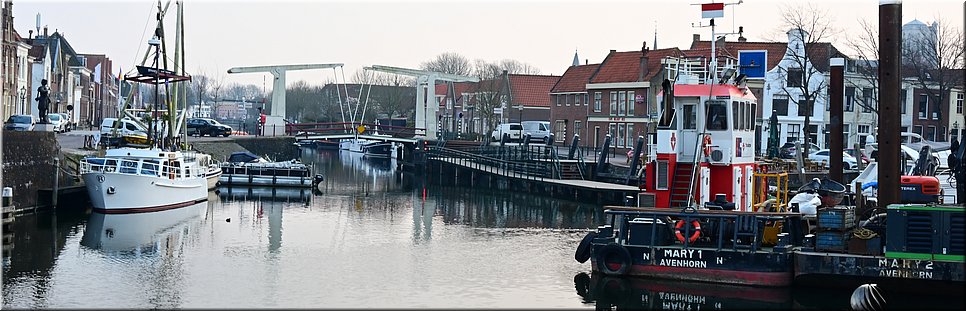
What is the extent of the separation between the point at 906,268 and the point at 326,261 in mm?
13543

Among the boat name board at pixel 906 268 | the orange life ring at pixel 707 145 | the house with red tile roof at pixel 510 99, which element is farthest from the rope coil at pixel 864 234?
the house with red tile roof at pixel 510 99

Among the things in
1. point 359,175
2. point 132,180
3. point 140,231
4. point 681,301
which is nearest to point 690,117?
point 681,301

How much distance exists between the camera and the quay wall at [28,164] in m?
35.4

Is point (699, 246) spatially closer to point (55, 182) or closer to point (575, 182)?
point (55, 182)

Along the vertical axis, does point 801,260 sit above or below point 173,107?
below

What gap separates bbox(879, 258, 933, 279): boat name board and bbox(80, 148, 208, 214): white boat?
26.2m

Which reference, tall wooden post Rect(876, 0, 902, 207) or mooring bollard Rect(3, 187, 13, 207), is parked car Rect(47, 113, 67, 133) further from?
tall wooden post Rect(876, 0, 902, 207)

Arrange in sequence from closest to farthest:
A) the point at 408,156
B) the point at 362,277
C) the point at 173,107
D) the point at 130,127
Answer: the point at 362,277, the point at 173,107, the point at 130,127, the point at 408,156

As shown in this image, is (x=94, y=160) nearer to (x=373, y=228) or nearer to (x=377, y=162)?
(x=373, y=228)

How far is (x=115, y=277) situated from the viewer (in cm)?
2520

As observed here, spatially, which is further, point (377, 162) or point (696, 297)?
point (377, 162)

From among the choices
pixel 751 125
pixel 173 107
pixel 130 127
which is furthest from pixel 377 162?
pixel 751 125

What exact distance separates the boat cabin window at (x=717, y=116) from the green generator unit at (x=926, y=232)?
534 centimetres

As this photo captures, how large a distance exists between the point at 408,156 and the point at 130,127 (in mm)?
21865
